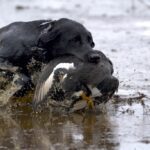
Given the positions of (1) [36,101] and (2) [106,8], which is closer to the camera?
(1) [36,101]

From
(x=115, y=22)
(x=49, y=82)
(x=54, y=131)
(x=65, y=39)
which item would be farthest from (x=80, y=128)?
(x=115, y=22)

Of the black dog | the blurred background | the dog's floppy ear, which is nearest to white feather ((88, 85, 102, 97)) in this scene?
the black dog

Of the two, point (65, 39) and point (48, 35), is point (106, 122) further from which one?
point (48, 35)

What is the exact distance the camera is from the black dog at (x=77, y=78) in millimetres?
6555

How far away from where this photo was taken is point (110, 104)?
24.4 ft

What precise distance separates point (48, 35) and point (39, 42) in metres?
0.14

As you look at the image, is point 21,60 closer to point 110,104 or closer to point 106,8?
point 110,104

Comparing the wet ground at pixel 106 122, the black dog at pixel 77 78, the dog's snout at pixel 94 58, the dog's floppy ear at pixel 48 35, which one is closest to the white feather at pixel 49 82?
the black dog at pixel 77 78

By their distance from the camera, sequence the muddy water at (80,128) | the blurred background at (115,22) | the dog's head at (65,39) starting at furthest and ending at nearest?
the blurred background at (115,22), the dog's head at (65,39), the muddy water at (80,128)

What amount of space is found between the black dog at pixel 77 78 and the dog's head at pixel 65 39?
0.22 m

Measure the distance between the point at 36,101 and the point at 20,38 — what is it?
882mm

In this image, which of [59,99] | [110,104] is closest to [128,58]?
[110,104]

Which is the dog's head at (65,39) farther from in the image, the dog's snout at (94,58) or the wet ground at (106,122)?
the wet ground at (106,122)

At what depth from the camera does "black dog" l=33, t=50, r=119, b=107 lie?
6.55 metres
